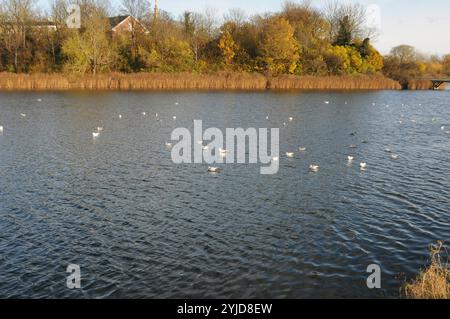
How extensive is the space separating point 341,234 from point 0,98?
49900 millimetres

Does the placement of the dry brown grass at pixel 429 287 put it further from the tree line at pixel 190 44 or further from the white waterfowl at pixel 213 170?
the tree line at pixel 190 44

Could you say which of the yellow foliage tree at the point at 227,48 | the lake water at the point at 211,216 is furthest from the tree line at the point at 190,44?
the lake water at the point at 211,216

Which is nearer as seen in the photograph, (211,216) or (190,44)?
(211,216)

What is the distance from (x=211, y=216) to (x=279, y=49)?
72.9 m

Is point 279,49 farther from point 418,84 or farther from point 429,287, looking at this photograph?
point 429,287

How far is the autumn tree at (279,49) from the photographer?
8425cm

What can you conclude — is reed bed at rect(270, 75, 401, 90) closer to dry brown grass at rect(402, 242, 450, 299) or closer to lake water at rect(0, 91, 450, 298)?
lake water at rect(0, 91, 450, 298)

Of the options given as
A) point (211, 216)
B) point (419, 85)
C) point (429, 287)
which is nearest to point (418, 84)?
point (419, 85)

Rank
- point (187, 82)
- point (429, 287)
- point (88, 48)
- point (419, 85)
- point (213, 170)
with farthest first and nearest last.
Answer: point (419, 85) → point (187, 82) → point (88, 48) → point (213, 170) → point (429, 287)

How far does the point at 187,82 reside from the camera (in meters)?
72.2

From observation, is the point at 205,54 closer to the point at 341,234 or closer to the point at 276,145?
the point at 276,145

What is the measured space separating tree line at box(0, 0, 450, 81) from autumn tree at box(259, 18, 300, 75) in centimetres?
19

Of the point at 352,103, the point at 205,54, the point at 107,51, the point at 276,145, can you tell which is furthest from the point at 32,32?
the point at 276,145

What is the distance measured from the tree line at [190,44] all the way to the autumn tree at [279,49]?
0.64ft
